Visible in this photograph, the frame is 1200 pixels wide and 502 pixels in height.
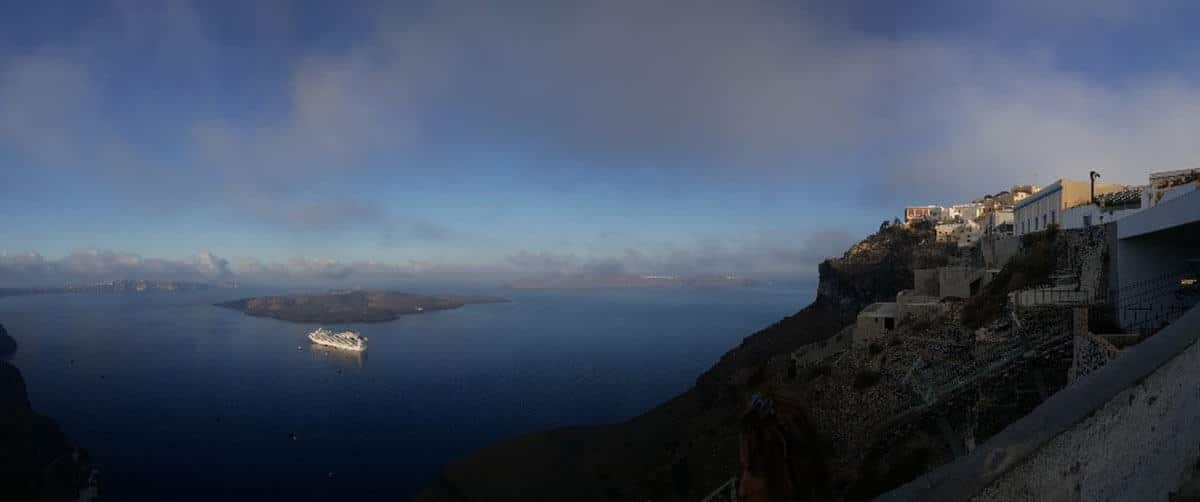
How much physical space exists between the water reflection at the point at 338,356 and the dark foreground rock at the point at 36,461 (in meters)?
21.4

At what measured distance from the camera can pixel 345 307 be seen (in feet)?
374

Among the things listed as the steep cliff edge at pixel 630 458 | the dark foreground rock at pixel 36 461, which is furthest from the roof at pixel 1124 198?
the dark foreground rock at pixel 36 461

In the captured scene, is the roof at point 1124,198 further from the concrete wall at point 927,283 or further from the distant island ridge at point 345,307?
the distant island ridge at point 345,307

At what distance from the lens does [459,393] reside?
32438 millimetres

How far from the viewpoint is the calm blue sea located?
20338 mm

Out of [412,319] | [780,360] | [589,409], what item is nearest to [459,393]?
[589,409]

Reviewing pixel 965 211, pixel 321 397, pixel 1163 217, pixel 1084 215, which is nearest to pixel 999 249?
pixel 1084 215

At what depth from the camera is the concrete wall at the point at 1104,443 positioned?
2.32 metres

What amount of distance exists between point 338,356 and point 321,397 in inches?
717

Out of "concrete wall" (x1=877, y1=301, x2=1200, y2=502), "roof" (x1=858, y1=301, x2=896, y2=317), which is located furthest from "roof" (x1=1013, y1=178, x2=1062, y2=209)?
"concrete wall" (x1=877, y1=301, x2=1200, y2=502)

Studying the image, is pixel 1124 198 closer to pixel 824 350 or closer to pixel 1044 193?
pixel 1044 193

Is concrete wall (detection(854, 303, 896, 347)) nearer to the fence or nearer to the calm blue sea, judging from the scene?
the fence

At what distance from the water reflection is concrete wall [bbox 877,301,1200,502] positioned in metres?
46.9

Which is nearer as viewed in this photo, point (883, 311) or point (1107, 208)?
point (1107, 208)
